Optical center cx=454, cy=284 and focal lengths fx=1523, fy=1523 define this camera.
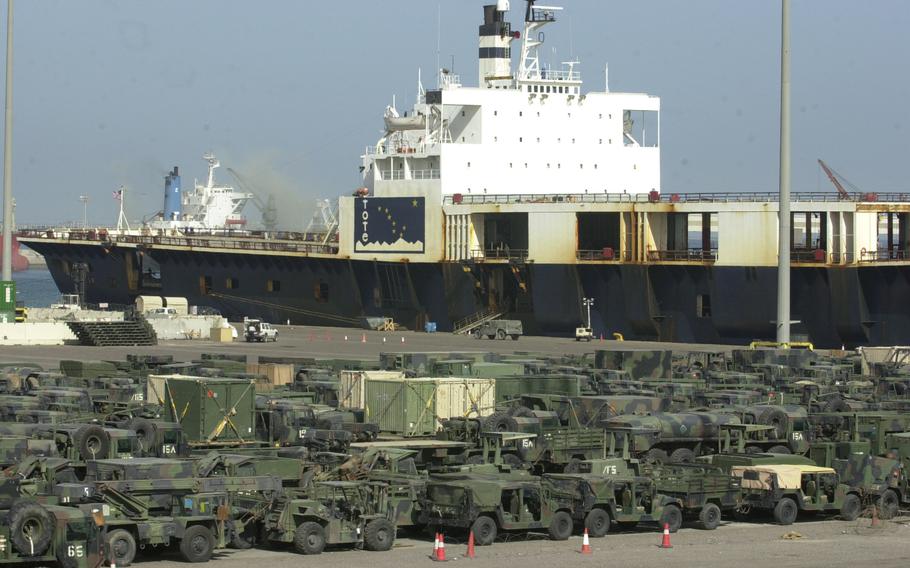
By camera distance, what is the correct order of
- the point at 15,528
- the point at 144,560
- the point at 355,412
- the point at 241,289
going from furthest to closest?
the point at 241,289, the point at 355,412, the point at 144,560, the point at 15,528

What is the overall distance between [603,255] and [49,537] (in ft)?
162

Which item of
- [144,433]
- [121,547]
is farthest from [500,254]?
[121,547]

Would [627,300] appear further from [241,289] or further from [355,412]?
[355,412]

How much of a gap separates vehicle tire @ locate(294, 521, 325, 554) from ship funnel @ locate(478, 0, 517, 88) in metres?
57.8

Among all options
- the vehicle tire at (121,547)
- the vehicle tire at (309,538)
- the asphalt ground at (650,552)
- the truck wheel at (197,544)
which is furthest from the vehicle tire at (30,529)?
the vehicle tire at (309,538)

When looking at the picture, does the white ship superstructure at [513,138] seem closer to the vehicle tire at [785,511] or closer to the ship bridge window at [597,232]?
the ship bridge window at [597,232]

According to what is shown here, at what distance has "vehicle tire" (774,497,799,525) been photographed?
89.6 feet

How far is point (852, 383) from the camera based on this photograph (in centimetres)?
4444

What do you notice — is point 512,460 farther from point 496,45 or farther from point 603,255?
point 496,45

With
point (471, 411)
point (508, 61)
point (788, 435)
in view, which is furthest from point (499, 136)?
point (788, 435)

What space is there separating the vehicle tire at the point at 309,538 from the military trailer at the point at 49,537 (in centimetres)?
337

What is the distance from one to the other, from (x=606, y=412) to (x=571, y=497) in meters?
8.39

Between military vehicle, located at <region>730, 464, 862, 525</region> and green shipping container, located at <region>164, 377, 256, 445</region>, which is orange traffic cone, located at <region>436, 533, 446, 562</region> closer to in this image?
military vehicle, located at <region>730, 464, 862, 525</region>

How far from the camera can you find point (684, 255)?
67.0m
